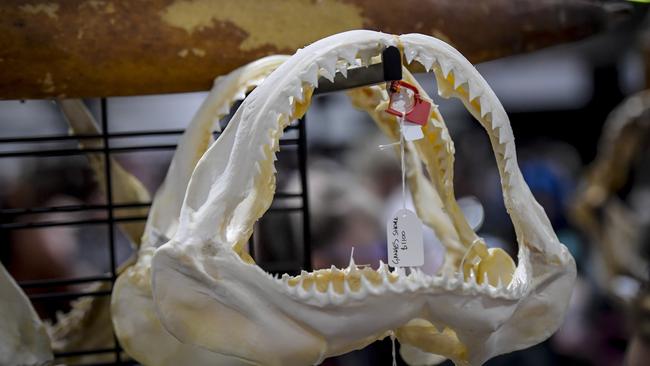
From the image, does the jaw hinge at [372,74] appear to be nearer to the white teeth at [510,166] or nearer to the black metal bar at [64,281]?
the white teeth at [510,166]

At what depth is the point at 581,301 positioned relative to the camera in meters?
2.41

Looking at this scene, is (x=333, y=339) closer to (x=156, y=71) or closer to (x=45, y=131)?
(x=156, y=71)

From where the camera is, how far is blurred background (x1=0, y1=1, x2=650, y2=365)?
1994 millimetres

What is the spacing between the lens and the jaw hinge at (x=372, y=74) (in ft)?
3.03

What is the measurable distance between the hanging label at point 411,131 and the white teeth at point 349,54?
12 centimetres

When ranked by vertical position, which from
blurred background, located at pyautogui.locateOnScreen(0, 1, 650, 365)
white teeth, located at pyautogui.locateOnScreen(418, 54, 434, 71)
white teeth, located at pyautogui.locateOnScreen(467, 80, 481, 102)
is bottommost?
blurred background, located at pyautogui.locateOnScreen(0, 1, 650, 365)

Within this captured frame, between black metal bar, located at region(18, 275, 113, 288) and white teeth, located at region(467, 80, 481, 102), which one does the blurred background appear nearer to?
black metal bar, located at region(18, 275, 113, 288)

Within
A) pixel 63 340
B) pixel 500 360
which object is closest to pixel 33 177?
pixel 63 340

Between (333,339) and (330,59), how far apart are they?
0.78 feet

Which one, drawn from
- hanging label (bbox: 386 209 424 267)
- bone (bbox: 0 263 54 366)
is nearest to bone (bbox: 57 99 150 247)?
bone (bbox: 0 263 54 366)

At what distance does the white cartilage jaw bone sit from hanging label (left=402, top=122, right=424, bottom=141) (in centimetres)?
20

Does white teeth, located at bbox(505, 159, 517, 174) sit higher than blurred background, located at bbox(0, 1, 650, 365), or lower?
higher

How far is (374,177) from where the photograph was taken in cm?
252

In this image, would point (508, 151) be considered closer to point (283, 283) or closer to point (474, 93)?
point (474, 93)
